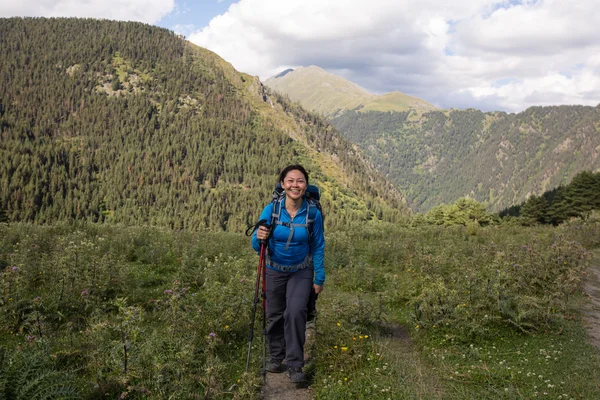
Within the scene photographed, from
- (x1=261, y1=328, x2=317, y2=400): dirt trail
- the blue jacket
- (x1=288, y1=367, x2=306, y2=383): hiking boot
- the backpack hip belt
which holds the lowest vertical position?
(x1=261, y1=328, x2=317, y2=400): dirt trail

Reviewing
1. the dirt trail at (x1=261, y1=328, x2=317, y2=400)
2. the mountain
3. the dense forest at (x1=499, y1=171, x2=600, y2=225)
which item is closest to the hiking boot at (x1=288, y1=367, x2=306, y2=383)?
the dirt trail at (x1=261, y1=328, x2=317, y2=400)

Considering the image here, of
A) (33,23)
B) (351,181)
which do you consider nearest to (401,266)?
(351,181)

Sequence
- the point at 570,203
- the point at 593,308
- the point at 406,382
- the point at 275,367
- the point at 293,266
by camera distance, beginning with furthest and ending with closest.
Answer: the point at 570,203, the point at 593,308, the point at 275,367, the point at 293,266, the point at 406,382

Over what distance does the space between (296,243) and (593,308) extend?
6.89m

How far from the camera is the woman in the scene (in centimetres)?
480

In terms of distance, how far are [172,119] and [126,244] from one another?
164595 mm

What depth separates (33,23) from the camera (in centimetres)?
19700

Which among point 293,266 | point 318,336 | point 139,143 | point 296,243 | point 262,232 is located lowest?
point 318,336

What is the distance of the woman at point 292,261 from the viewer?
4.80 meters

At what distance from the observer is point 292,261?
4.91 metres

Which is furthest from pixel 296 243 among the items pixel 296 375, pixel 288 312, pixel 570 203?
pixel 570 203

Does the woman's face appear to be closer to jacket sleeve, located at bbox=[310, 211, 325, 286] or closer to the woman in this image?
the woman

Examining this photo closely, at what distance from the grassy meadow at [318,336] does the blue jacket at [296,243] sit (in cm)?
127

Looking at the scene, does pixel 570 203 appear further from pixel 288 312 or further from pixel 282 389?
pixel 282 389
